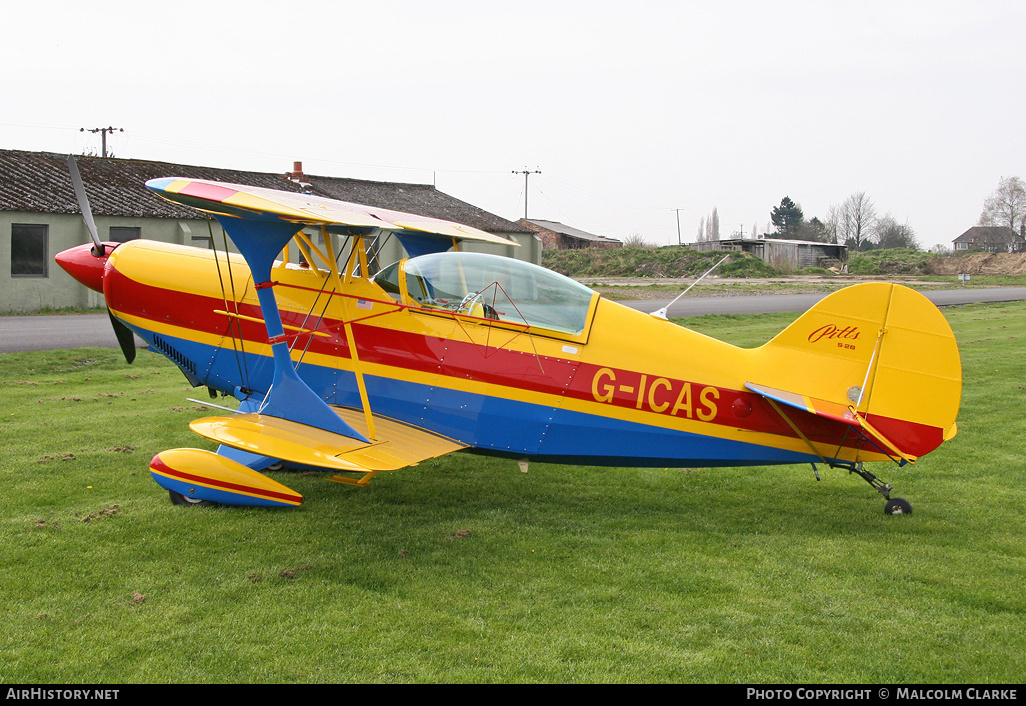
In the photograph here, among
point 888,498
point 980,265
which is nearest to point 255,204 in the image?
point 888,498

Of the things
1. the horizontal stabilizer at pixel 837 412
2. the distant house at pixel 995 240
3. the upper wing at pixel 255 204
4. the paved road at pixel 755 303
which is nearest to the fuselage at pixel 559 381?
the horizontal stabilizer at pixel 837 412

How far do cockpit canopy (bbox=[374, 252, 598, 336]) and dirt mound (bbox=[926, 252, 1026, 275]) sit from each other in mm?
60347

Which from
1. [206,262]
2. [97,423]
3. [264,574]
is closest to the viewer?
[264,574]

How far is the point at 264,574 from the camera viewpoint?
15.3ft

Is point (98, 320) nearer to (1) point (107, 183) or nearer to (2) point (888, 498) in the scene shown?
(1) point (107, 183)

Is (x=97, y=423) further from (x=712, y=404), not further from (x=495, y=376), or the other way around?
(x=712, y=404)

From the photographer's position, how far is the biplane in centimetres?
554

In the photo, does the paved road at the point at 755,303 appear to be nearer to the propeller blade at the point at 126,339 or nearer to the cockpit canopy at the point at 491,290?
the cockpit canopy at the point at 491,290

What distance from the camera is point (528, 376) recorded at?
5.80 metres

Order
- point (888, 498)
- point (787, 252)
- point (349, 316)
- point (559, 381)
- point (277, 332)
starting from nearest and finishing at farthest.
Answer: point (277, 332)
point (559, 381)
point (888, 498)
point (349, 316)
point (787, 252)

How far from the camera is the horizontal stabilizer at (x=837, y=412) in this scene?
18.1 ft

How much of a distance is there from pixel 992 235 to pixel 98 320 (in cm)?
9669
